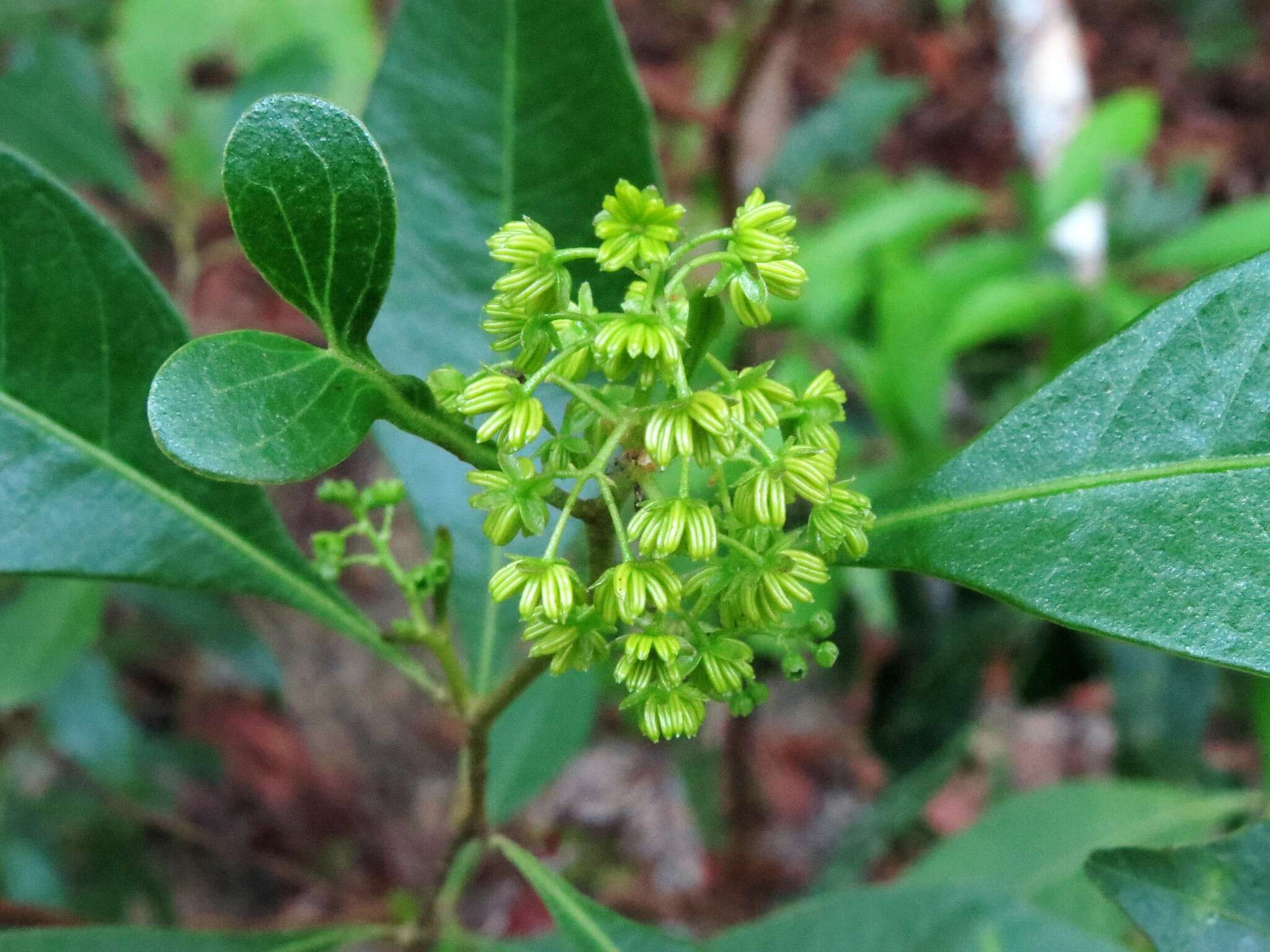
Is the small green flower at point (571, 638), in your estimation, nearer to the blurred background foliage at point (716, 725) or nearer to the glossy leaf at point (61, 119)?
the blurred background foliage at point (716, 725)

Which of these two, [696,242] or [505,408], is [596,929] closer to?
[505,408]

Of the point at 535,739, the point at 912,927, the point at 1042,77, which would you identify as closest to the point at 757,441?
the point at 912,927

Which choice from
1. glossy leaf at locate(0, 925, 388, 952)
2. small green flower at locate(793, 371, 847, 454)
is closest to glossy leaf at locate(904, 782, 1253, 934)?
glossy leaf at locate(0, 925, 388, 952)

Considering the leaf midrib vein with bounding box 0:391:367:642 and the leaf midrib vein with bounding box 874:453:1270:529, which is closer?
the leaf midrib vein with bounding box 874:453:1270:529

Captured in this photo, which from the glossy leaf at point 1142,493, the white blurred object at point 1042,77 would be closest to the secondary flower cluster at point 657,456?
the glossy leaf at point 1142,493

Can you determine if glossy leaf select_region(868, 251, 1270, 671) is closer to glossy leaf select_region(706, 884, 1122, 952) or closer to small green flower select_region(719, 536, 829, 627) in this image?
small green flower select_region(719, 536, 829, 627)

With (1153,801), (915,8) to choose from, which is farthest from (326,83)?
(915,8)
